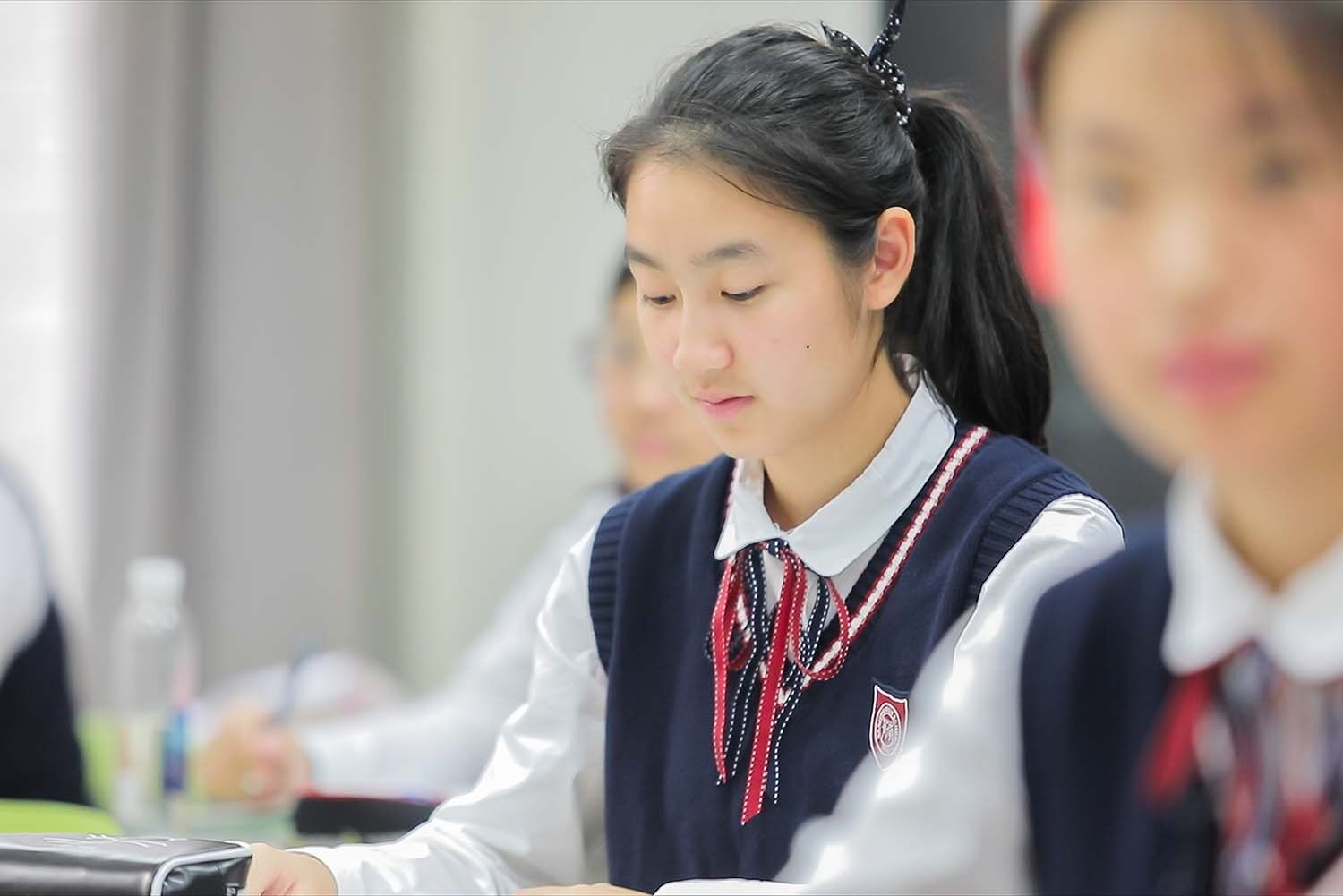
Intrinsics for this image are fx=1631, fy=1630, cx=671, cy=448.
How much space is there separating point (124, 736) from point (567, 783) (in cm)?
92

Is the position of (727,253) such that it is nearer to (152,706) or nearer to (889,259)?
(889,259)

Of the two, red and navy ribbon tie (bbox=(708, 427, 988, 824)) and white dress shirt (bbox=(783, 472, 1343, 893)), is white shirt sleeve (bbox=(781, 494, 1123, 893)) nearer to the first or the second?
white dress shirt (bbox=(783, 472, 1343, 893))

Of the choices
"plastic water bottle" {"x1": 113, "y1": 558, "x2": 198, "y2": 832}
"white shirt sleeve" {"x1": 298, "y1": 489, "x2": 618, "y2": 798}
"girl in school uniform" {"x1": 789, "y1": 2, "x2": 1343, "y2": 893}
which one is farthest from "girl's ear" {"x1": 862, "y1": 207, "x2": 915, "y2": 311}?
"white shirt sleeve" {"x1": 298, "y1": 489, "x2": 618, "y2": 798}

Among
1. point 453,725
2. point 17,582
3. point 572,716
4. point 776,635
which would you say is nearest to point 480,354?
point 453,725

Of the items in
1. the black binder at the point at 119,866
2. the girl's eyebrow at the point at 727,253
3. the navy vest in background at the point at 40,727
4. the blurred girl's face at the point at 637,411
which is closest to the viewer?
the black binder at the point at 119,866

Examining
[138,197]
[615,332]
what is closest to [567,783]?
[615,332]

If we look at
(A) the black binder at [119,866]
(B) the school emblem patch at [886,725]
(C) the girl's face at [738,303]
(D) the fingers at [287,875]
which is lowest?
(D) the fingers at [287,875]

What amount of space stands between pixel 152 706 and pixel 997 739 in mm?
1599

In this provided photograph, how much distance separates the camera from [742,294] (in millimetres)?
909

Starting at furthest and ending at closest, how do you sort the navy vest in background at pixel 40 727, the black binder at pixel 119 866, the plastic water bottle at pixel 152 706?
the plastic water bottle at pixel 152 706, the navy vest in background at pixel 40 727, the black binder at pixel 119 866

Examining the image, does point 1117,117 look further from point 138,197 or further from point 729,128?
point 138,197

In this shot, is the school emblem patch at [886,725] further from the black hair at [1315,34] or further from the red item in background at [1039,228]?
the black hair at [1315,34]

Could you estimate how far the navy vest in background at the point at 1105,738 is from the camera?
1.97 ft

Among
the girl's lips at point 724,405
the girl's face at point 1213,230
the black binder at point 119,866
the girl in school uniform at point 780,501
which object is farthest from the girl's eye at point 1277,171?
the black binder at point 119,866
